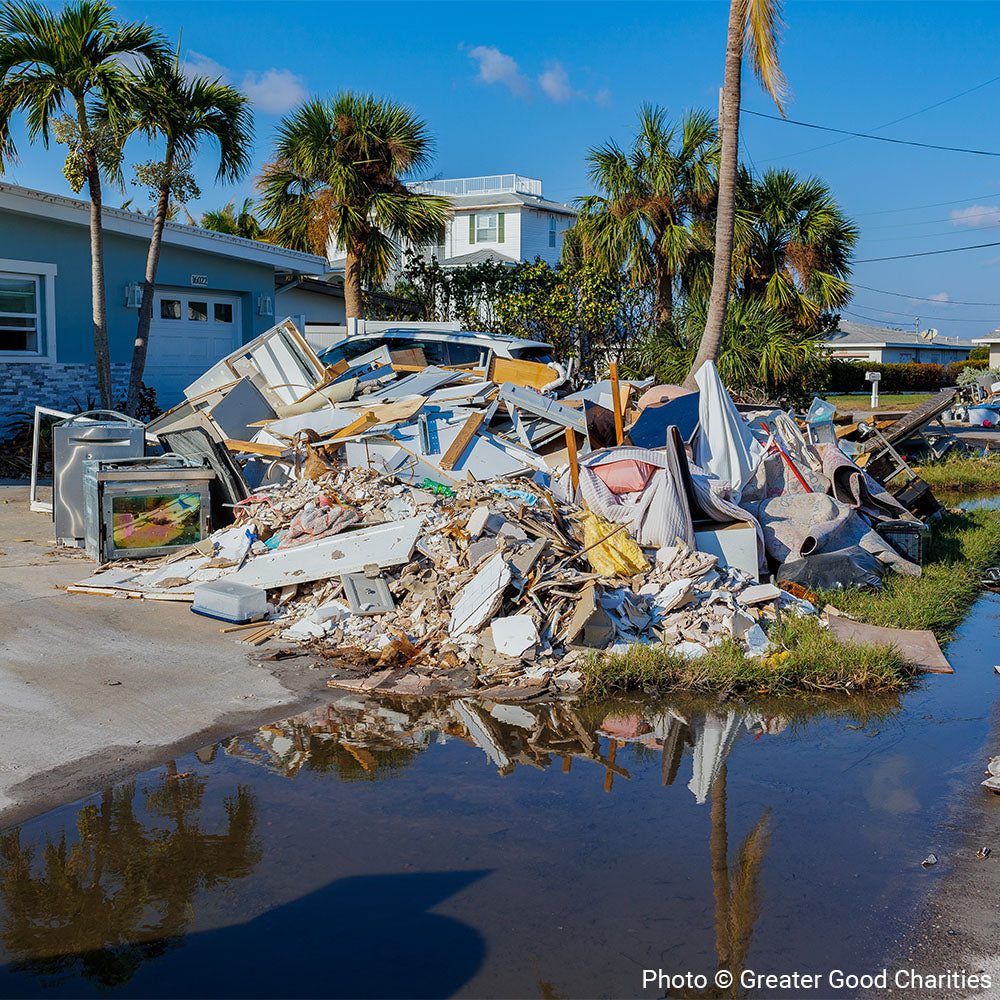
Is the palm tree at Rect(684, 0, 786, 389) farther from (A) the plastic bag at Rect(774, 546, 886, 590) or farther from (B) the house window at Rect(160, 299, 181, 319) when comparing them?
(B) the house window at Rect(160, 299, 181, 319)

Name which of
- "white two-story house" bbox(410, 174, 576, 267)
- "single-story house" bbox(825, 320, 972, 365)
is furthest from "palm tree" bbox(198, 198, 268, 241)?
"single-story house" bbox(825, 320, 972, 365)

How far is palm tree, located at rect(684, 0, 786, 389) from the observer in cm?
1263

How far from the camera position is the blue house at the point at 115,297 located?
13797 mm

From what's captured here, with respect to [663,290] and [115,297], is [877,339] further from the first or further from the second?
[115,297]

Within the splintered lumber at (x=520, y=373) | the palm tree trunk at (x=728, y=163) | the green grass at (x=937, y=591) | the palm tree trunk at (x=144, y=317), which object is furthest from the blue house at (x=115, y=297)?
the green grass at (x=937, y=591)

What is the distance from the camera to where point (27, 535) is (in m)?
9.67

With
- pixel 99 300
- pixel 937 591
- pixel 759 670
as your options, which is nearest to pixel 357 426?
pixel 759 670

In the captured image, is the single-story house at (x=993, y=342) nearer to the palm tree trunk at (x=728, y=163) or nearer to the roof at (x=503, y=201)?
the roof at (x=503, y=201)

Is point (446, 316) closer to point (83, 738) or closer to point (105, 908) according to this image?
point (83, 738)

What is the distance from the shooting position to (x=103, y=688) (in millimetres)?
5887

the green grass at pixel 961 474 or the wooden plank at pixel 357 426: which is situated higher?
the wooden plank at pixel 357 426

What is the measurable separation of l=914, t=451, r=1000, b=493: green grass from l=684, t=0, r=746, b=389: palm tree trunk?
473 cm

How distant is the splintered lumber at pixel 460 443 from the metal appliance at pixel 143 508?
2.17 meters

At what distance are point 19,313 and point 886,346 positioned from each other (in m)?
58.0
